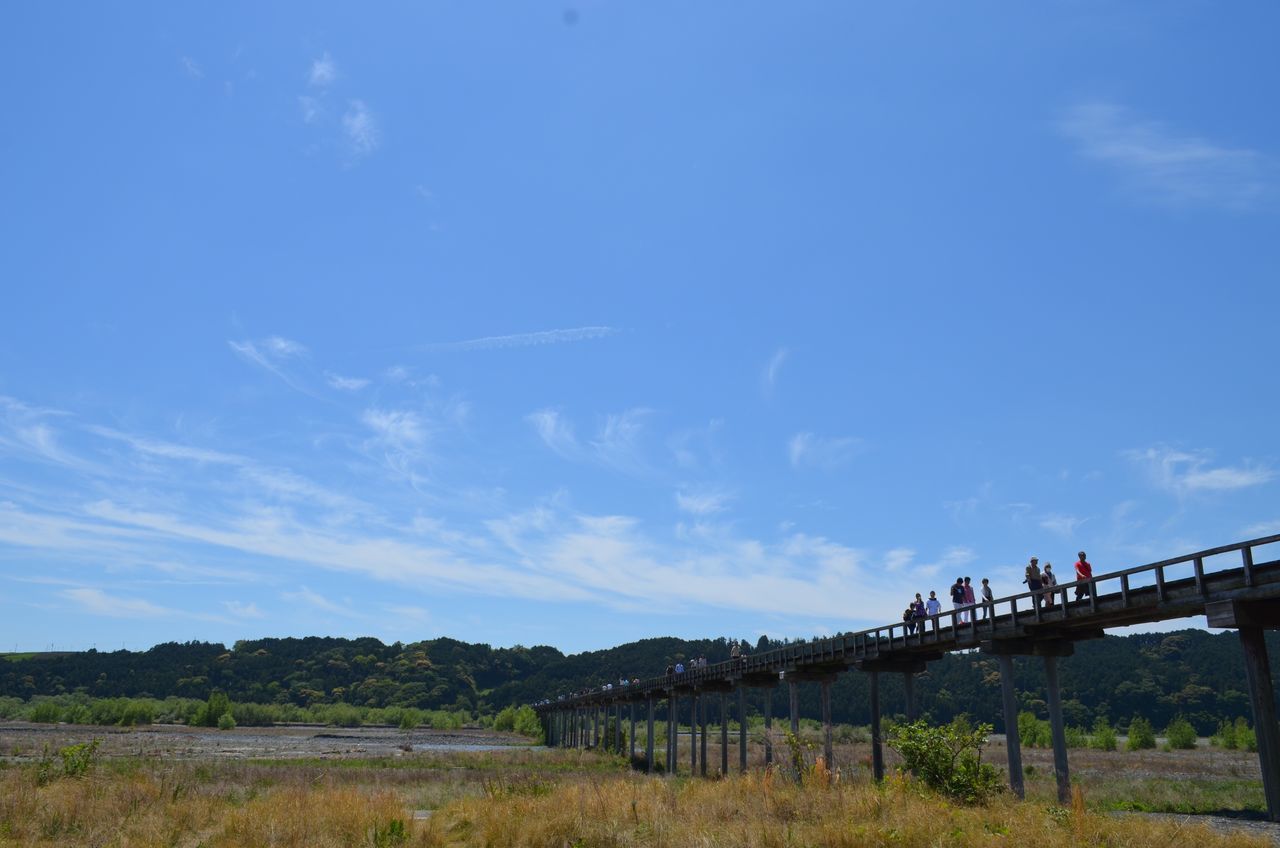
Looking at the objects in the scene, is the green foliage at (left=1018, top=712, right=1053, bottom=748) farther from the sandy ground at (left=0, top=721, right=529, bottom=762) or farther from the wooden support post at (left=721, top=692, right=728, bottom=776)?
the sandy ground at (left=0, top=721, right=529, bottom=762)

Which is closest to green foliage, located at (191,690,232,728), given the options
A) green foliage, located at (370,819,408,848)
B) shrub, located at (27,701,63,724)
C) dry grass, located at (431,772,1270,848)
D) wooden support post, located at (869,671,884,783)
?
shrub, located at (27,701,63,724)

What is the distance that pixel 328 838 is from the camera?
14398 mm

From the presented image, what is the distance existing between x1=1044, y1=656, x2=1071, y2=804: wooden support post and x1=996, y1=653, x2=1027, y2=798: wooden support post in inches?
32.1

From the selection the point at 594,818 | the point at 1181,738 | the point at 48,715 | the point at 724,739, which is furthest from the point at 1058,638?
the point at 48,715

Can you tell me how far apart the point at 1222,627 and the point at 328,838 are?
16.9 metres

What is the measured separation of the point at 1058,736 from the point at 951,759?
4.79 metres

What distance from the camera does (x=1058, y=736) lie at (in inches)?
830

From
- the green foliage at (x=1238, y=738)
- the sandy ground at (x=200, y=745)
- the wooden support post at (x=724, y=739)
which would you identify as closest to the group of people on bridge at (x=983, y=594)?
the wooden support post at (x=724, y=739)

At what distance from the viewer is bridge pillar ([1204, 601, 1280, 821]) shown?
615 inches

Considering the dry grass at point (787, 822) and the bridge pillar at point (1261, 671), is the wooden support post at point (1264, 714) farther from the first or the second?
the dry grass at point (787, 822)

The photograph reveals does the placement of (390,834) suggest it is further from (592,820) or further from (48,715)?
(48,715)

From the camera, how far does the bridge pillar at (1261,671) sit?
15609 millimetres

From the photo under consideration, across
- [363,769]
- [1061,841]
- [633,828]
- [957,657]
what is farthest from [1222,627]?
[957,657]

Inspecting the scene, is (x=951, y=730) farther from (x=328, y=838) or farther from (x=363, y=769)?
(x=363, y=769)
